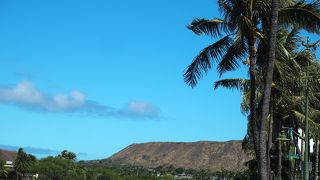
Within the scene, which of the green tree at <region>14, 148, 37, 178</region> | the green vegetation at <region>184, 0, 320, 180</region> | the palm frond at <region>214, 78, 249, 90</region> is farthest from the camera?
the green tree at <region>14, 148, 37, 178</region>

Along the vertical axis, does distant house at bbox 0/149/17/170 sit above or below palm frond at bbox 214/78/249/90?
above

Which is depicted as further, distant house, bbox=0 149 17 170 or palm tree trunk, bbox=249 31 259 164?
distant house, bbox=0 149 17 170

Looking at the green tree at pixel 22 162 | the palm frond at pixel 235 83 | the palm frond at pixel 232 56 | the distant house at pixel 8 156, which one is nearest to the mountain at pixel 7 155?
the distant house at pixel 8 156

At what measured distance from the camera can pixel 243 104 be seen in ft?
96.7

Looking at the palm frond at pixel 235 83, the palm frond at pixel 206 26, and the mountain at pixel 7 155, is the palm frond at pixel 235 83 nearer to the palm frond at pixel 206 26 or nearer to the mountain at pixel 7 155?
the palm frond at pixel 206 26

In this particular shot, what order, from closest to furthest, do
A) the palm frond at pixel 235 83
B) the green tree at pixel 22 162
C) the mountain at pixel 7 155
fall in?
the palm frond at pixel 235 83
the green tree at pixel 22 162
the mountain at pixel 7 155

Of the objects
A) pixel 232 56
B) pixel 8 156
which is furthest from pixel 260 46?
pixel 8 156

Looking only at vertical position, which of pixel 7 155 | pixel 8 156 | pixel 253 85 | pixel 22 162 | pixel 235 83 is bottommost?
pixel 253 85

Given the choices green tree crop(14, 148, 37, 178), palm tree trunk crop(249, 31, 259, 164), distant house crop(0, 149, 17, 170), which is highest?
distant house crop(0, 149, 17, 170)

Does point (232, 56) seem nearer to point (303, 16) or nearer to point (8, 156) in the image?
point (303, 16)

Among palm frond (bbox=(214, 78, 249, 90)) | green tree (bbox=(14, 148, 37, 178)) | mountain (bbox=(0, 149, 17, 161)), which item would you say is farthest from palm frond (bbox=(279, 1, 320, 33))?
mountain (bbox=(0, 149, 17, 161))

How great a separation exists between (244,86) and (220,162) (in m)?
174

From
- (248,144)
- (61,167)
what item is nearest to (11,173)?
(61,167)

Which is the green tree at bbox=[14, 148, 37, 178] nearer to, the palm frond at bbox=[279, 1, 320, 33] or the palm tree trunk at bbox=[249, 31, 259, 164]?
the palm tree trunk at bbox=[249, 31, 259, 164]
